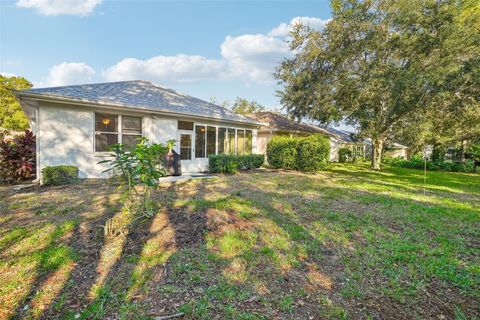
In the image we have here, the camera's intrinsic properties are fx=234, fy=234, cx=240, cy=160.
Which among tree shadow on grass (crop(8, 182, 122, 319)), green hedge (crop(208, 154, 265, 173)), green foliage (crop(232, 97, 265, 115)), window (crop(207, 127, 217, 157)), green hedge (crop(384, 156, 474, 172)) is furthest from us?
green foliage (crop(232, 97, 265, 115))

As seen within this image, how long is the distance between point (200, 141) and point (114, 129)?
4296 mm

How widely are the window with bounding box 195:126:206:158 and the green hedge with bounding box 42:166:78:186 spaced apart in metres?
5.68

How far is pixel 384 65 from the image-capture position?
1256 centimetres

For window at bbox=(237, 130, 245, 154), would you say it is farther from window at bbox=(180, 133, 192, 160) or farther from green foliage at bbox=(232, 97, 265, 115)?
green foliage at bbox=(232, 97, 265, 115)

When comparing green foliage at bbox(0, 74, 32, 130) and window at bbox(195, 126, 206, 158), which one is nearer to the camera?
window at bbox(195, 126, 206, 158)

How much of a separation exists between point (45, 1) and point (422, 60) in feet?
55.6

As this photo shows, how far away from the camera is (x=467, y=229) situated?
4.95 metres

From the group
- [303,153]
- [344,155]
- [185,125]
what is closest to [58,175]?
[185,125]

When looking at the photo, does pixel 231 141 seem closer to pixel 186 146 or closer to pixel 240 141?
pixel 240 141

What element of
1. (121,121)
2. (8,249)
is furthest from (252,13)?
(8,249)

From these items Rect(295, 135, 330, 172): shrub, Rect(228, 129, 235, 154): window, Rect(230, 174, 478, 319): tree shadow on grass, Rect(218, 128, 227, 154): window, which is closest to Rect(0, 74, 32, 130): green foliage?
Rect(218, 128, 227, 154): window

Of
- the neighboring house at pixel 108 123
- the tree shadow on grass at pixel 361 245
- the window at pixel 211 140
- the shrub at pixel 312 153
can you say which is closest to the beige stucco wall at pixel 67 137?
the neighboring house at pixel 108 123

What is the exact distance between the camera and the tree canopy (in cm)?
1012

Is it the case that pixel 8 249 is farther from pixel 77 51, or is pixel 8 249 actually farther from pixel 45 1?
pixel 77 51
